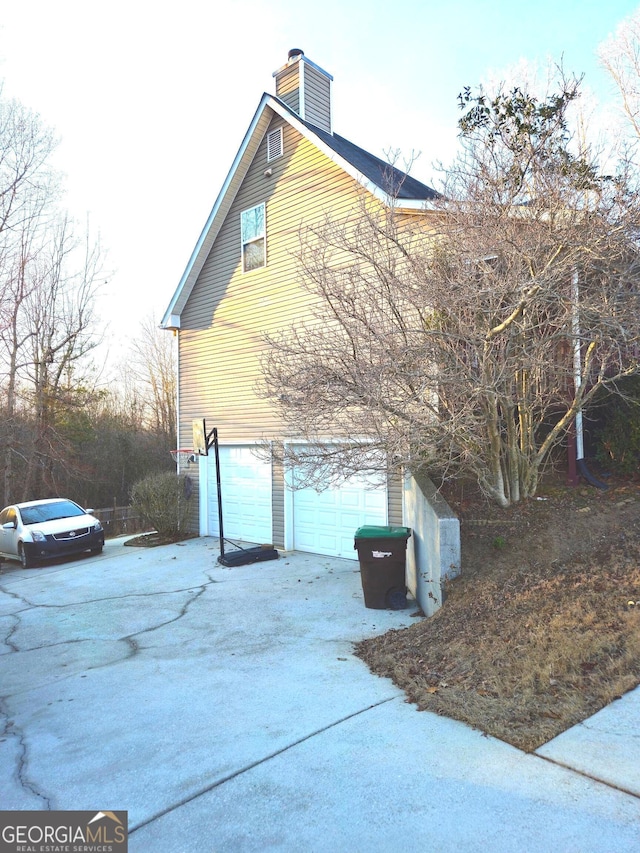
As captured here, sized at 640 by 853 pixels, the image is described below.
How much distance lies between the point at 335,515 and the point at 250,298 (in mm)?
5177

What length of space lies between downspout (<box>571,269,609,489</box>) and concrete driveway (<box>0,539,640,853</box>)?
330 centimetres

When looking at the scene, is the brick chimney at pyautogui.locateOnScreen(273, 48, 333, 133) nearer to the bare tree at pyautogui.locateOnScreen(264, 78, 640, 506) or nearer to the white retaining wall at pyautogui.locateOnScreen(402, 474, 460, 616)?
the bare tree at pyautogui.locateOnScreen(264, 78, 640, 506)

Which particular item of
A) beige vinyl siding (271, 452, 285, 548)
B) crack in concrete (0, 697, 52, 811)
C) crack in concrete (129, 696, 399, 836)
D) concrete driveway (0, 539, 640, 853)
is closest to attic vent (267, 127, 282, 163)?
beige vinyl siding (271, 452, 285, 548)

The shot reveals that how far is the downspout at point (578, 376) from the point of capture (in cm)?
617

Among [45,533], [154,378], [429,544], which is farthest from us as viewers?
[154,378]

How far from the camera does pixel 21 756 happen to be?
3.70 m

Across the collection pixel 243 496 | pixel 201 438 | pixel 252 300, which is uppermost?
pixel 252 300

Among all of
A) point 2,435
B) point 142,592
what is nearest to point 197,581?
point 142,592

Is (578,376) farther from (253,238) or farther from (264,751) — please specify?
(253,238)

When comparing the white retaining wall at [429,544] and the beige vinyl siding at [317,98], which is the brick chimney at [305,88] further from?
the white retaining wall at [429,544]

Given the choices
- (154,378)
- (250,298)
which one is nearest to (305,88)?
(250,298)

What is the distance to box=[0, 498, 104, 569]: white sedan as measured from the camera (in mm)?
11617

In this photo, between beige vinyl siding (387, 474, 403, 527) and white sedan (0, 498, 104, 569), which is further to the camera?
white sedan (0, 498, 104, 569)

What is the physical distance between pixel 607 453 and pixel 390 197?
466 cm
